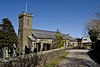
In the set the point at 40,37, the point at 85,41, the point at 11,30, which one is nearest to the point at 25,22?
the point at 40,37

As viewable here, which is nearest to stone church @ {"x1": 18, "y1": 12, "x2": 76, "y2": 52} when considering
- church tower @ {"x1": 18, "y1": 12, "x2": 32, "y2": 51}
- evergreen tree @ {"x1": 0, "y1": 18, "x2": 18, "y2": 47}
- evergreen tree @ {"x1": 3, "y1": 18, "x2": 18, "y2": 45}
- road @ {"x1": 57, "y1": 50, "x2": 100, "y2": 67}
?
church tower @ {"x1": 18, "y1": 12, "x2": 32, "y2": 51}

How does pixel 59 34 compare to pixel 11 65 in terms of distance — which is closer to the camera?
pixel 11 65

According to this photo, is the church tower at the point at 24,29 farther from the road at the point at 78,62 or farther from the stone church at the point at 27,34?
the road at the point at 78,62

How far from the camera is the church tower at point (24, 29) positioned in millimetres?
59303

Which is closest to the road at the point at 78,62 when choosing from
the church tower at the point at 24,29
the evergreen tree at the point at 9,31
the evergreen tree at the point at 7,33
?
the evergreen tree at the point at 7,33

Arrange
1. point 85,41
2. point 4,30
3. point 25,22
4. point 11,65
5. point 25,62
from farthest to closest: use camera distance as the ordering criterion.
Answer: point 85,41
point 25,22
point 4,30
point 25,62
point 11,65

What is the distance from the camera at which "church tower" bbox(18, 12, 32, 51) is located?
59303 millimetres

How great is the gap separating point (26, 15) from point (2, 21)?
1785 centimetres

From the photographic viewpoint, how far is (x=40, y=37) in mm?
60906

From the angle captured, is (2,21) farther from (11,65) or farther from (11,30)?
(11,65)

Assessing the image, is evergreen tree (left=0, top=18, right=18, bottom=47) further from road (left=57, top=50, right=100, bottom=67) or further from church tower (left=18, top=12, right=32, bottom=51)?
road (left=57, top=50, right=100, bottom=67)

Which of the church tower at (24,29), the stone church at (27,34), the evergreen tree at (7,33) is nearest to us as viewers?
the evergreen tree at (7,33)

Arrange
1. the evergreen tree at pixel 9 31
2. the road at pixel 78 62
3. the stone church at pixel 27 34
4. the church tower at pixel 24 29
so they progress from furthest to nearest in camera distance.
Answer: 1. the church tower at pixel 24 29
2. the stone church at pixel 27 34
3. the evergreen tree at pixel 9 31
4. the road at pixel 78 62

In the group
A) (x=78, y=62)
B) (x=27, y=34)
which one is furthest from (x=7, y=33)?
(x=78, y=62)
